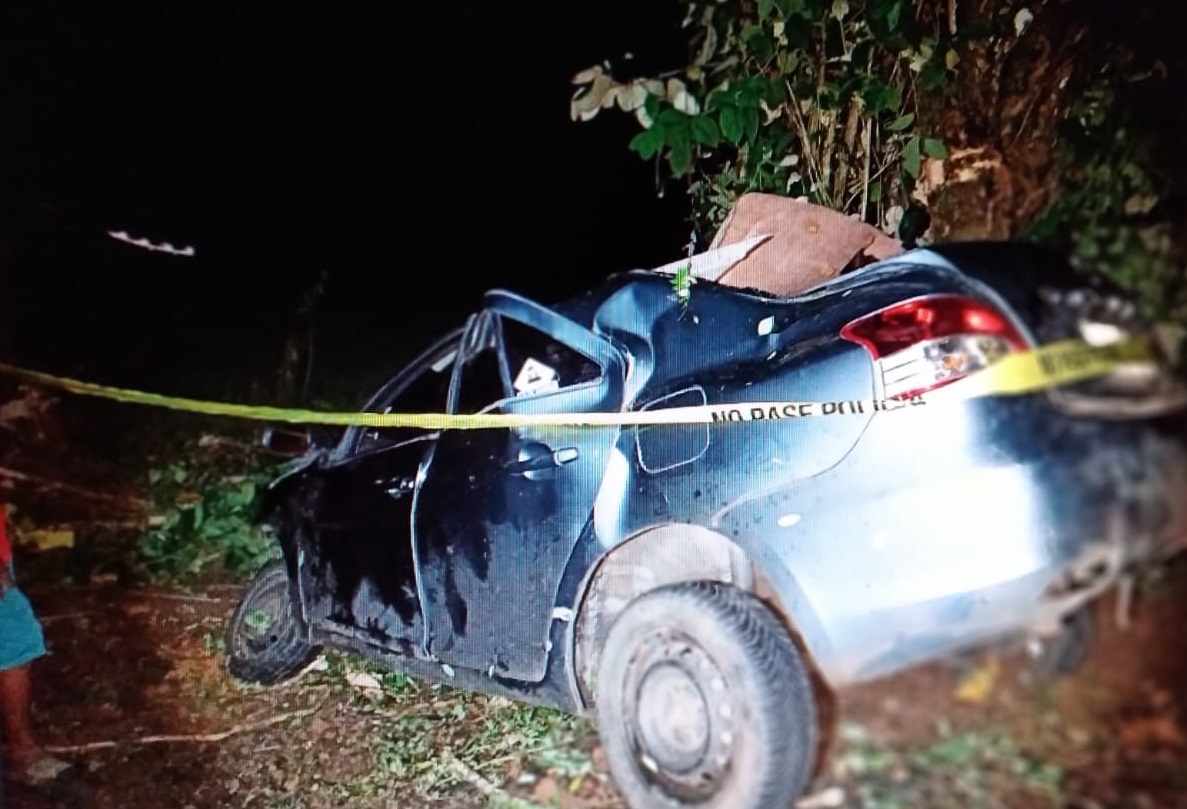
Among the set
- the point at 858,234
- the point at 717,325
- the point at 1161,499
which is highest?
the point at 858,234

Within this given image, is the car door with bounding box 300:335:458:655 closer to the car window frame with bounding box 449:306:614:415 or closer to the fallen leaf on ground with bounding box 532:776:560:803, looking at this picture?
the car window frame with bounding box 449:306:614:415

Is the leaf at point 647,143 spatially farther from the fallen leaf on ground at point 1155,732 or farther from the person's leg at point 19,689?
the person's leg at point 19,689

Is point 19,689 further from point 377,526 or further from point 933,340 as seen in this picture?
point 933,340

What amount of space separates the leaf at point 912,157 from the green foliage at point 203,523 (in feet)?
4.35

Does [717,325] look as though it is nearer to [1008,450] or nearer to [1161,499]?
[1008,450]

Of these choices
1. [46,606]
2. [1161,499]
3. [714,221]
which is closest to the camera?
[1161,499]

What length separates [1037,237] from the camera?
1415mm

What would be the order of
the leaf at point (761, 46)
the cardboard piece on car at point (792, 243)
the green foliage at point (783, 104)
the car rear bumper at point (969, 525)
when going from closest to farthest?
the car rear bumper at point (969, 525) → the cardboard piece on car at point (792, 243) → the green foliage at point (783, 104) → the leaf at point (761, 46)

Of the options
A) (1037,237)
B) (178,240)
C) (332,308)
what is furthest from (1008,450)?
(178,240)

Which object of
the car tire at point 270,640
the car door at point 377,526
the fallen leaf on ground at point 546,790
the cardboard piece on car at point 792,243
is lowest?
the fallen leaf on ground at point 546,790

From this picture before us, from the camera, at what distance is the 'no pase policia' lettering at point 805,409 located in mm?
1412

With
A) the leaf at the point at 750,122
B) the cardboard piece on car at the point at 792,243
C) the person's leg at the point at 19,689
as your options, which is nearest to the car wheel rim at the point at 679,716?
the cardboard piece on car at the point at 792,243

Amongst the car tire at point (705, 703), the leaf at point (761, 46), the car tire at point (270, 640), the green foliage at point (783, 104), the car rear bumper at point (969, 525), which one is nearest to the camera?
the car rear bumper at point (969, 525)

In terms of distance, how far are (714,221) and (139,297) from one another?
4.05 feet
